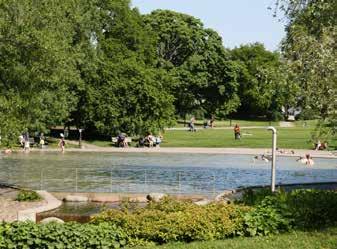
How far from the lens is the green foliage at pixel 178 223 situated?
13523 mm

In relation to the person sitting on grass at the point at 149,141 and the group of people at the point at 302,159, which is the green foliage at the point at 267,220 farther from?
the person sitting on grass at the point at 149,141

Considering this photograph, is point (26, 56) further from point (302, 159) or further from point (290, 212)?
point (302, 159)

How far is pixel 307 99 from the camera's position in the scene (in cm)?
1733

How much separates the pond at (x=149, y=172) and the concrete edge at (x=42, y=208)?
8.34 ft

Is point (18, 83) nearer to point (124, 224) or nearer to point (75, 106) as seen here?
point (124, 224)

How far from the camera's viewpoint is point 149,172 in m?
37.1

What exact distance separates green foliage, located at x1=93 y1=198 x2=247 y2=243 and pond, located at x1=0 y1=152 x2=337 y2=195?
48.1 feet

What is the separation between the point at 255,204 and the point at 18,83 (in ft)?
49.6

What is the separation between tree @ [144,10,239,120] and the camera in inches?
3733

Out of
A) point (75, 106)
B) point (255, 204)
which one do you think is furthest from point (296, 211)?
point (75, 106)

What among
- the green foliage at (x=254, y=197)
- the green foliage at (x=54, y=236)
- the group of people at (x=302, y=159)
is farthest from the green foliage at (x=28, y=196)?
the group of people at (x=302, y=159)

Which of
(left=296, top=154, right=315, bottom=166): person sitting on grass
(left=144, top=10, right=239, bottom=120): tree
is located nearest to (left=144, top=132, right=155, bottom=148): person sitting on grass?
(left=296, top=154, right=315, bottom=166): person sitting on grass

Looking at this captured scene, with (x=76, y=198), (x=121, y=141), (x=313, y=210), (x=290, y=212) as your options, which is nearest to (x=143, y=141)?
(x=121, y=141)

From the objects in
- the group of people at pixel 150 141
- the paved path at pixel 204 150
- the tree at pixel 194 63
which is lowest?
the paved path at pixel 204 150
